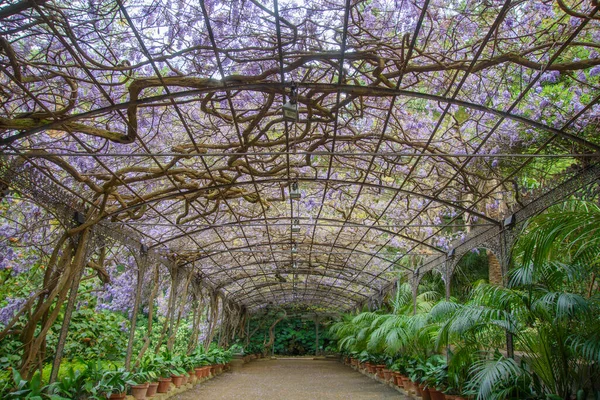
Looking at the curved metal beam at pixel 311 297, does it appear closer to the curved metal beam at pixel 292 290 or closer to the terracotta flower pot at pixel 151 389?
the curved metal beam at pixel 292 290

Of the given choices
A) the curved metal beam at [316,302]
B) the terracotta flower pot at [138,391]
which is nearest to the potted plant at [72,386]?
the terracotta flower pot at [138,391]

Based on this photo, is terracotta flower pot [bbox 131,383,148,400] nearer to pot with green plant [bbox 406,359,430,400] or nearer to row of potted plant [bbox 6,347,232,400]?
row of potted plant [bbox 6,347,232,400]

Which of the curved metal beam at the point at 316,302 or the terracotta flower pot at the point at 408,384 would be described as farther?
the curved metal beam at the point at 316,302

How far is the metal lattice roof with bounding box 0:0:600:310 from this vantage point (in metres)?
4.51

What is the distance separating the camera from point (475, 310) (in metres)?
5.45

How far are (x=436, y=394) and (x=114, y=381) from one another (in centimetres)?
442

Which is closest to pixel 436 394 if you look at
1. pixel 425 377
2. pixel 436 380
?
pixel 436 380

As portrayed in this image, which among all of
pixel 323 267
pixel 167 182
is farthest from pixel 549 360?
pixel 323 267

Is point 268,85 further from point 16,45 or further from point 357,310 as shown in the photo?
point 357,310

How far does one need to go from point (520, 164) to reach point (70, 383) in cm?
587

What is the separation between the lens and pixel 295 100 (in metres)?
4.57

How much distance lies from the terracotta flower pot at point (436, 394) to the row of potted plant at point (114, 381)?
4.15m

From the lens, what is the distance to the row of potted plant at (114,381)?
5.11 meters

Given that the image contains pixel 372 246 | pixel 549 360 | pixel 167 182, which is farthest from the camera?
pixel 372 246
